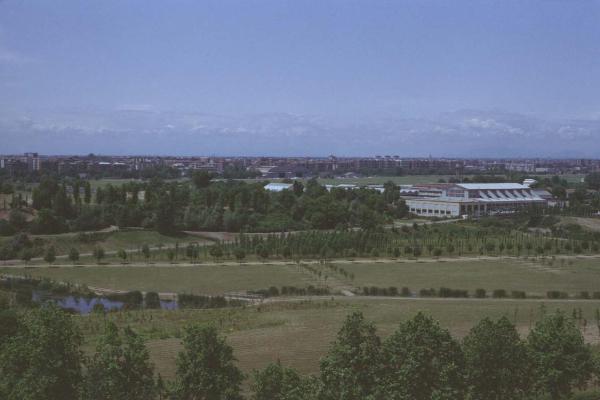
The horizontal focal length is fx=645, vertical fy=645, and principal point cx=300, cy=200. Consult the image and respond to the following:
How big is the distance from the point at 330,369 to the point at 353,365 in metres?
0.39

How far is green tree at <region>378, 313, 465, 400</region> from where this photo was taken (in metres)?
10.4

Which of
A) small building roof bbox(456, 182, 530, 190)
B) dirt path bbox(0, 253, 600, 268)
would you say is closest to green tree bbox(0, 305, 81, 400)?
dirt path bbox(0, 253, 600, 268)

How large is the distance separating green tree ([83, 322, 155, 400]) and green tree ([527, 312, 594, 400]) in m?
6.79

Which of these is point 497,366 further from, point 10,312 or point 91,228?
point 91,228

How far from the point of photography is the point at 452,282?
26609 mm

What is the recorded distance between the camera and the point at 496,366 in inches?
435

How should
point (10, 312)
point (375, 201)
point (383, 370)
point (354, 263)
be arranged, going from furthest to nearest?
1. point (375, 201)
2. point (354, 263)
3. point (10, 312)
4. point (383, 370)

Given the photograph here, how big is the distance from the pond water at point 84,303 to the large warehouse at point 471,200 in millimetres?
38136

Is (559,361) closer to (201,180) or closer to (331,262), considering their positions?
(331,262)

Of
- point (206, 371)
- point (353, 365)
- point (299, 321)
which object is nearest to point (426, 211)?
point (299, 321)

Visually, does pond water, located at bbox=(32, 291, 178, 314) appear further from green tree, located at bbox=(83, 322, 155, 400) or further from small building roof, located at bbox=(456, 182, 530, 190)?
small building roof, located at bbox=(456, 182, 530, 190)

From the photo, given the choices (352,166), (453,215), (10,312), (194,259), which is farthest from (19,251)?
(352,166)

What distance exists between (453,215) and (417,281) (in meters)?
31.3

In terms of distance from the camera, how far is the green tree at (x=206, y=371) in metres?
10.6
